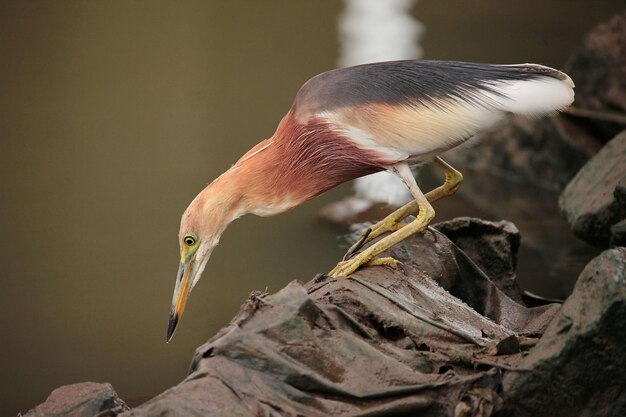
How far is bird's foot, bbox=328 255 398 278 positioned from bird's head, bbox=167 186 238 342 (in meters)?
0.39

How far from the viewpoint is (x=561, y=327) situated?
2025 millimetres

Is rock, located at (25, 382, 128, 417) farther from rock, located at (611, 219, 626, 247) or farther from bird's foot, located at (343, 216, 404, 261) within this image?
rock, located at (611, 219, 626, 247)

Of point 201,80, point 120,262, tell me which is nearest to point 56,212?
point 120,262

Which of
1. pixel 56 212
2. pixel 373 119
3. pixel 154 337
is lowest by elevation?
pixel 154 337

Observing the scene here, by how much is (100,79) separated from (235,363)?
479cm

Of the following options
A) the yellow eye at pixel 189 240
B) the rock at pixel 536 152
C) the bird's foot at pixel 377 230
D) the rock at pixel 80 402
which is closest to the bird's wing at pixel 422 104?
the bird's foot at pixel 377 230

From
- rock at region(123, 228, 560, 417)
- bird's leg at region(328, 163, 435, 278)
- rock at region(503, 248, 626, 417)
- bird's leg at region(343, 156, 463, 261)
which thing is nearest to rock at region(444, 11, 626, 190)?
bird's leg at region(343, 156, 463, 261)

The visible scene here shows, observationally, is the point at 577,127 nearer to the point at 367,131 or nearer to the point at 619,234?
the point at 619,234

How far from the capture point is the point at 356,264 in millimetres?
2533

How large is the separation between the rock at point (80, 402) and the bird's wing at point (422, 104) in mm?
962

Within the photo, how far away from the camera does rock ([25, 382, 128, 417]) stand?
2.59 meters

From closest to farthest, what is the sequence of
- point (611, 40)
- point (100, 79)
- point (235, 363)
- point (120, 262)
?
point (235, 363), point (120, 262), point (611, 40), point (100, 79)

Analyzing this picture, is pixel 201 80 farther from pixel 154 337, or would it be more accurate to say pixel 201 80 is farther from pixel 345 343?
pixel 345 343

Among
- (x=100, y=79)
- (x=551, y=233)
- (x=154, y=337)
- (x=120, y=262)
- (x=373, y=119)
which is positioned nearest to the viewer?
(x=373, y=119)
